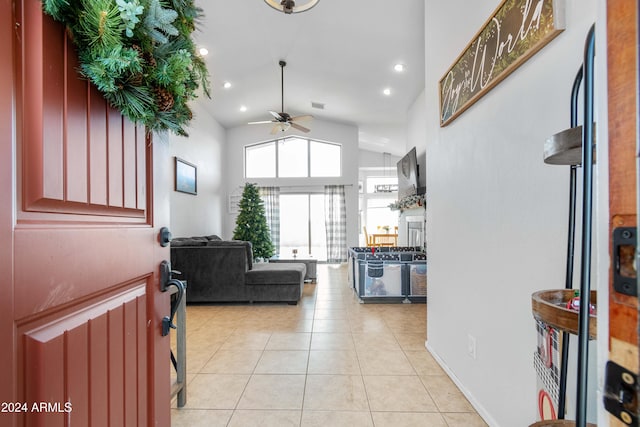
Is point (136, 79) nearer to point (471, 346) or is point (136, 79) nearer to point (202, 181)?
point (471, 346)

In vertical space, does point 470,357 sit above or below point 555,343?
below

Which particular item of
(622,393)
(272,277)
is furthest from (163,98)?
(272,277)

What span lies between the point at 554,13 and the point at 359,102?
17.1ft

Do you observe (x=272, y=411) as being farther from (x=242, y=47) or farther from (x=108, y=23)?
(x=242, y=47)

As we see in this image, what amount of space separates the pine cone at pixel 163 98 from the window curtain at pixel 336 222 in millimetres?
7183

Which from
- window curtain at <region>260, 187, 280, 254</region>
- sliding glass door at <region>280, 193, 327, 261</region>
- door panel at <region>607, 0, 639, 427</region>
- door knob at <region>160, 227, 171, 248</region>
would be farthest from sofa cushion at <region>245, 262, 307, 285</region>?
sliding glass door at <region>280, 193, 327, 261</region>

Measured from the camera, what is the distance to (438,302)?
7.93 ft

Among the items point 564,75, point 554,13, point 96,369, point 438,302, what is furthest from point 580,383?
point 438,302

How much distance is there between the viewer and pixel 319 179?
8.09 m

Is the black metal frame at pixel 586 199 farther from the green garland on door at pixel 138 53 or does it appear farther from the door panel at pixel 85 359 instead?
the door panel at pixel 85 359

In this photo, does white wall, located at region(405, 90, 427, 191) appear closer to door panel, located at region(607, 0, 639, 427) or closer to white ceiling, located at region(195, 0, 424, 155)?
white ceiling, located at region(195, 0, 424, 155)

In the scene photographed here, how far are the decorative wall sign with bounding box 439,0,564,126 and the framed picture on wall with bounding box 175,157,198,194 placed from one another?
4661 millimetres

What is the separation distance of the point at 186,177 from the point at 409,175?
4106 millimetres

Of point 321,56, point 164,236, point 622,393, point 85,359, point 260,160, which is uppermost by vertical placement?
point 321,56
